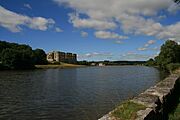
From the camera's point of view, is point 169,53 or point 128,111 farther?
point 169,53

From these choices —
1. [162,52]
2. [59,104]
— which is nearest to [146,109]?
[59,104]

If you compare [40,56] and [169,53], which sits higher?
[40,56]

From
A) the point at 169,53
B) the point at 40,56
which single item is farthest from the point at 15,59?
the point at 169,53

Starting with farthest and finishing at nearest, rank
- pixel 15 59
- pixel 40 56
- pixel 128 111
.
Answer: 1. pixel 40 56
2. pixel 15 59
3. pixel 128 111

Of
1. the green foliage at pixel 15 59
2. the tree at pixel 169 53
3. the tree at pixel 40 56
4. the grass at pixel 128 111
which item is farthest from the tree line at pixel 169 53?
the tree at pixel 40 56

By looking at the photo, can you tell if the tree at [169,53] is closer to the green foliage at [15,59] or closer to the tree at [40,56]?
the green foliage at [15,59]

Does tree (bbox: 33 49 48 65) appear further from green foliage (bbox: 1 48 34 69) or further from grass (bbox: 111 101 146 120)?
grass (bbox: 111 101 146 120)

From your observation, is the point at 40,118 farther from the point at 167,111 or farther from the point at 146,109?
the point at 146,109

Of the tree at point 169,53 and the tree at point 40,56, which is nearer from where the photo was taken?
the tree at point 169,53

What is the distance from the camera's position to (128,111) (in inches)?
358

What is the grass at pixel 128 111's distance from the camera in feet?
27.6

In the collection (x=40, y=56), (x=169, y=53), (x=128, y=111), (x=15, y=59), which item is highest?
(x=40, y=56)

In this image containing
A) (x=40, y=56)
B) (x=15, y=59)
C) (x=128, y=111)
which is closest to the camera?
(x=128, y=111)

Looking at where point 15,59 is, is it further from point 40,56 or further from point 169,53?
point 169,53
